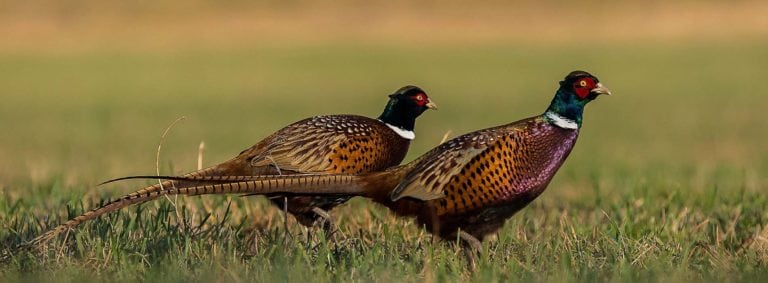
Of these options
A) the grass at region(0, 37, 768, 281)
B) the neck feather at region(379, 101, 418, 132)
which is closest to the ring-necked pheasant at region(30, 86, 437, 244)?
the neck feather at region(379, 101, 418, 132)

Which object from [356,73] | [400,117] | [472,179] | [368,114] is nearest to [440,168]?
[472,179]

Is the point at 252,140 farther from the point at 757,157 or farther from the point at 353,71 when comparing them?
the point at 353,71

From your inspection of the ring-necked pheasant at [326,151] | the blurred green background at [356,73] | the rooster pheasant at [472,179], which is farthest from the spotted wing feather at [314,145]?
the blurred green background at [356,73]

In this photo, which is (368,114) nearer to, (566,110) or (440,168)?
(566,110)

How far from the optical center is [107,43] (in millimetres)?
46531

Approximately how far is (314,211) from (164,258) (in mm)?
1551

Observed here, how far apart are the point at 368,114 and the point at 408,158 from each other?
327 inches

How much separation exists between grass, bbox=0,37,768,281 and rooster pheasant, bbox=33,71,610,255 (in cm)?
19

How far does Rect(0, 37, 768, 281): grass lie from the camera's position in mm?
5418

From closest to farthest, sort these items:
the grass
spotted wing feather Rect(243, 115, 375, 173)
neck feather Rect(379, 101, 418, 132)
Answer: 1. the grass
2. spotted wing feather Rect(243, 115, 375, 173)
3. neck feather Rect(379, 101, 418, 132)

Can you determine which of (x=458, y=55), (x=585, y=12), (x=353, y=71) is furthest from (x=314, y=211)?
(x=585, y=12)

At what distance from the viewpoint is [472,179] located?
5.79m

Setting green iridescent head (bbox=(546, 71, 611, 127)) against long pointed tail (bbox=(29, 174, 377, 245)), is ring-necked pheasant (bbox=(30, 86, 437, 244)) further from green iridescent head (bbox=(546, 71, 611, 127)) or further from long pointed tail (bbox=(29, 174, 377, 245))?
green iridescent head (bbox=(546, 71, 611, 127))

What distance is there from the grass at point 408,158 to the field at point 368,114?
0.11 feet
